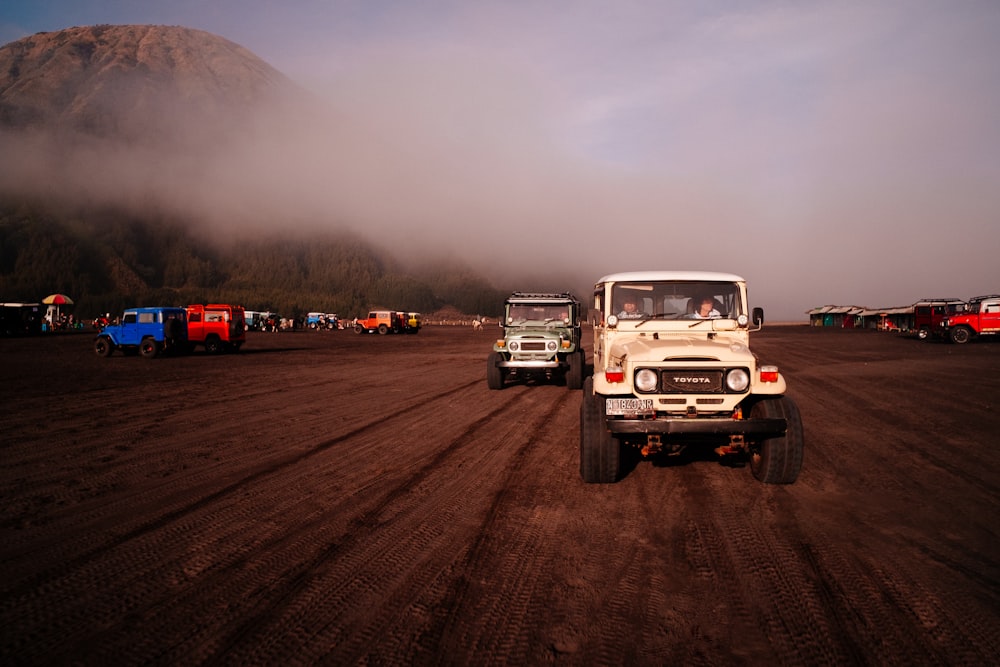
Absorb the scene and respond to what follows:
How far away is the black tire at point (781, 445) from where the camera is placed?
5.56 meters

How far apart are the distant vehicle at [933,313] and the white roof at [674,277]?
33621 mm

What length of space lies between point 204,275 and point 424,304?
70.2 meters

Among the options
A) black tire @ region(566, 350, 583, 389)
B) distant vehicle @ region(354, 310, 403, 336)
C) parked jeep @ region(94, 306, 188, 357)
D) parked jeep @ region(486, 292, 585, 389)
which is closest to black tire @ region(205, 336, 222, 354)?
parked jeep @ region(94, 306, 188, 357)

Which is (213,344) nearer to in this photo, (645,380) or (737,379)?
(645,380)

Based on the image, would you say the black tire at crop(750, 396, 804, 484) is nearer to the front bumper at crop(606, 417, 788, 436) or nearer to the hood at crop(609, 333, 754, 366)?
the front bumper at crop(606, 417, 788, 436)

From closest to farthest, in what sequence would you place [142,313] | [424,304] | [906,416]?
[906,416] → [142,313] → [424,304]

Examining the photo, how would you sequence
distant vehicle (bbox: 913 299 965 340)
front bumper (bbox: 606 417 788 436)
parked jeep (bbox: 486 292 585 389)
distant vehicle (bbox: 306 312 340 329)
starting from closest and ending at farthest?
front bumper (bbox: 606 417 788 436), parked jeep (bbox: 486 292 585 389), distant vehicle (bbox: 913 299 965 340), distant vehicle (bbox: 306 312 340 329)

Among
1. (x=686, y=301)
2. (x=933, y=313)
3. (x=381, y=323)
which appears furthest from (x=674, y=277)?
(x=381, y=323)

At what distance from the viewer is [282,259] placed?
652 feet

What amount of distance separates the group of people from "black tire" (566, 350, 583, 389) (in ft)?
21.8

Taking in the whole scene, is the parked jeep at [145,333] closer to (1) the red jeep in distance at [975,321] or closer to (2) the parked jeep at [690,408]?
(2) the parked jeep at [690,408]

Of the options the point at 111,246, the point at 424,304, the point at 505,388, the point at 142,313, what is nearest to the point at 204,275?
the point at 111,246

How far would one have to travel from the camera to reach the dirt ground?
312 cm

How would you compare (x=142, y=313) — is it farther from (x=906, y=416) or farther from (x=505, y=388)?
(x=906, y=416)
